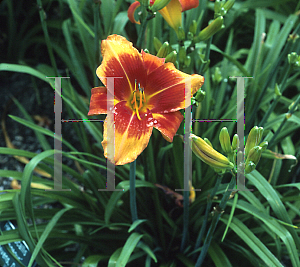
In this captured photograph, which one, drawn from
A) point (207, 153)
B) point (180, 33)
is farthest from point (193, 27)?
point (207, 153)

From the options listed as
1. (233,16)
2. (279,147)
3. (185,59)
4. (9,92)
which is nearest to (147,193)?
(185,59)

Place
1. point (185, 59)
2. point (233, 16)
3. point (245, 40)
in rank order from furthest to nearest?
point (245, 40) → point (233, 16) → point (185, 59)

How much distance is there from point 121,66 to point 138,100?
8cm

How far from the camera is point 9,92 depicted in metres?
1.87

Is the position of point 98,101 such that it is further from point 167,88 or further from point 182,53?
point 182,53

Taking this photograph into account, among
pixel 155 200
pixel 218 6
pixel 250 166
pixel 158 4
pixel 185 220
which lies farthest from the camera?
pixel 155 200

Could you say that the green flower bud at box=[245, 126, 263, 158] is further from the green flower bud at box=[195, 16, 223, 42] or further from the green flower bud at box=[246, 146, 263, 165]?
the green flower bud at box=[195, 16, 223, 42]

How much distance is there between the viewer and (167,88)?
632mm

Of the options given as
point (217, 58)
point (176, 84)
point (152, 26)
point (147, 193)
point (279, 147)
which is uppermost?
point (152, 26)

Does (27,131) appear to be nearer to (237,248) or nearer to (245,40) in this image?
(237,248)

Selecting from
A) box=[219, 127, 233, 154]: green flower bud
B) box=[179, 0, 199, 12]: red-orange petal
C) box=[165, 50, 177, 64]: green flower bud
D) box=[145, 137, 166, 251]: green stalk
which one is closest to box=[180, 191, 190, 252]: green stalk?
box=[145, 137, 166, 251]: green stalk

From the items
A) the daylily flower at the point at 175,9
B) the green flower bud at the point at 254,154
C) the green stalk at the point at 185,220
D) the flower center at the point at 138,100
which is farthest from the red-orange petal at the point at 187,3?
the green stalk at the point at 185,220

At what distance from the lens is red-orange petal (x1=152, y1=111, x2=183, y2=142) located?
2.00ft

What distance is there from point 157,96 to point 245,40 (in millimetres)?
1445
